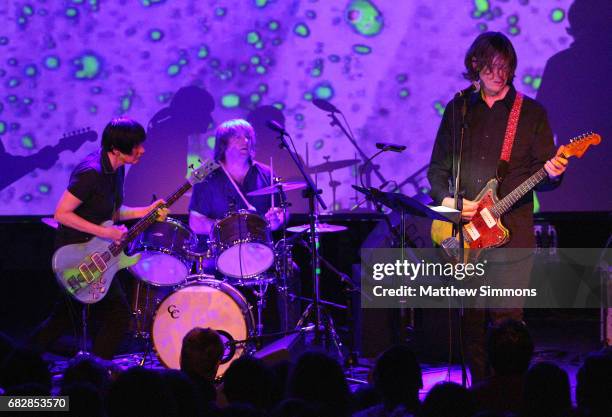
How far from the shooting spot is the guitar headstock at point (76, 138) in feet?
26.5

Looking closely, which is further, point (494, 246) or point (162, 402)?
point (494, 246)

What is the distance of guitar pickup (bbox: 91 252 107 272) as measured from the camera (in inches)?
233

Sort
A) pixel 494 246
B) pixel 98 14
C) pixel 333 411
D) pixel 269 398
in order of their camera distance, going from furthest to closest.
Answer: pixel 98 14, pixel 494 246, pixel 269 398, pixel 333 411

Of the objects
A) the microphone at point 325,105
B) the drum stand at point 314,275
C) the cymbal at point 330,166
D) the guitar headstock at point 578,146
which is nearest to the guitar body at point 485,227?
the guitar headstock at point 578,146

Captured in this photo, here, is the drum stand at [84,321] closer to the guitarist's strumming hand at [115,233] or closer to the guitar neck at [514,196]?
the guitarist's strumming hand at [115,233]

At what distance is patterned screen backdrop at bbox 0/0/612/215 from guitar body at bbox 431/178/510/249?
2884 mm

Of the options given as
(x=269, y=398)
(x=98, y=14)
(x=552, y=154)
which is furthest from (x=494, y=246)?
(x=98, y=14)

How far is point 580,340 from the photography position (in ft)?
24.8

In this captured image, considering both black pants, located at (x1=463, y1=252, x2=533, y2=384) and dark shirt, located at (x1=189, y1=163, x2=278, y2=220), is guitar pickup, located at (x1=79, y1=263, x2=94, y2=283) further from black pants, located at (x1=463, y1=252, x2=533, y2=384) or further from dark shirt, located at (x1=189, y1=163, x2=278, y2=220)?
black pants, located at (x1=463, y1=252, x2=533, y2=384)

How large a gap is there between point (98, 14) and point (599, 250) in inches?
217

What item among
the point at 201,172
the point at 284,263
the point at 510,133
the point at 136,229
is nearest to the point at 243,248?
the point at 284,263

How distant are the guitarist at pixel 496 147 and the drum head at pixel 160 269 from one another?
2271 millimetres

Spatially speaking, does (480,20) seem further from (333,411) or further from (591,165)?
(333,411)

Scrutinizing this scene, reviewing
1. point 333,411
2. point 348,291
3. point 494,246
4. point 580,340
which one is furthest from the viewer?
point 580,340
